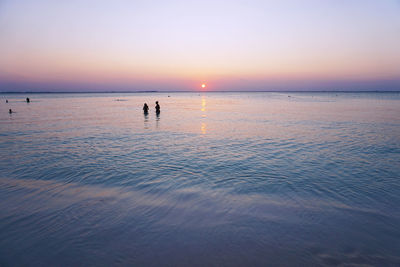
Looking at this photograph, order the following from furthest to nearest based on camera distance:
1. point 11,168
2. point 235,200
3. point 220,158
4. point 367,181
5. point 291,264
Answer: point 220,158, point 11,168, point 367,181, point 235,200, point 291,264

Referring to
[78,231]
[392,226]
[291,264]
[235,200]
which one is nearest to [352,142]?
[392,226]

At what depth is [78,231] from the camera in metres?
5.73

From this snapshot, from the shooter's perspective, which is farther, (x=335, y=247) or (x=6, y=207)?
(x=6, y=207)

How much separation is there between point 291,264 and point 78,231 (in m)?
5.21

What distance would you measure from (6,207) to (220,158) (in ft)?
30.5

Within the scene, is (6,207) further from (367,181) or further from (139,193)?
(367,181)

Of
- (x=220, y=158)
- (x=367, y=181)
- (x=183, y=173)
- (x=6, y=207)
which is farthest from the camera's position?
(x=220, y=158)

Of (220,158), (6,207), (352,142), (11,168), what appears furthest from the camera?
(352,142)

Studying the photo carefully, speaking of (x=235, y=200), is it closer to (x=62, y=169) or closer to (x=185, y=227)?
(x=185, y=227)

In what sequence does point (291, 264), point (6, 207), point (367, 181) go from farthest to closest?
point (367, 181) < point (6, 207) < point (291, 264)

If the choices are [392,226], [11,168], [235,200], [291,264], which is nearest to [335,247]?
[291,264]

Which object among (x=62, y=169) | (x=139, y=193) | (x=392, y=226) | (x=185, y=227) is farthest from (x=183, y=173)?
(x=392, y=226)

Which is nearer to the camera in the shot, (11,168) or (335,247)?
(335,247)

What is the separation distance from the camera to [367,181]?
921 centimetres
